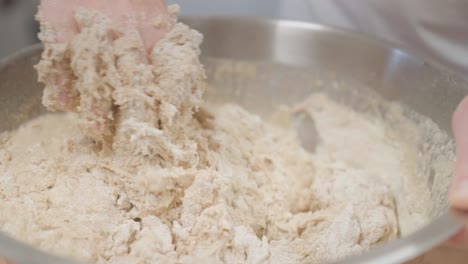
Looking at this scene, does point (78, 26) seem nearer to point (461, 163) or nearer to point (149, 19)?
point (149, 19)

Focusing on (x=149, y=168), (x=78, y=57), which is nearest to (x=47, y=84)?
(x=78, y=57)

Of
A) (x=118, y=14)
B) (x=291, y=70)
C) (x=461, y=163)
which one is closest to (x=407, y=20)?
(x=291, y=70)

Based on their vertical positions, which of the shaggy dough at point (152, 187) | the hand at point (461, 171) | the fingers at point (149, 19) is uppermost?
the fingers at point (149, 19)

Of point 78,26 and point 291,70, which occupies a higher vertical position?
point 78,26

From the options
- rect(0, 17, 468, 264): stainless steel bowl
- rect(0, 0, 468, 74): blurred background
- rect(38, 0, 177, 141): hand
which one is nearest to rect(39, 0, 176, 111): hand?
rect(38, 0, 177, 141): hand

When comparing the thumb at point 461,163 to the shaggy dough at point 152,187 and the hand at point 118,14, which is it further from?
the hand at point 118,14

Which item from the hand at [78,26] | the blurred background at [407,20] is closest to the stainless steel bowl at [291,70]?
the blurred background at [407,20]

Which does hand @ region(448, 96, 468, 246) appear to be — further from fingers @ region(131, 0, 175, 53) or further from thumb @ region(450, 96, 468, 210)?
fingers @ region(131, 0, 175, 53)
